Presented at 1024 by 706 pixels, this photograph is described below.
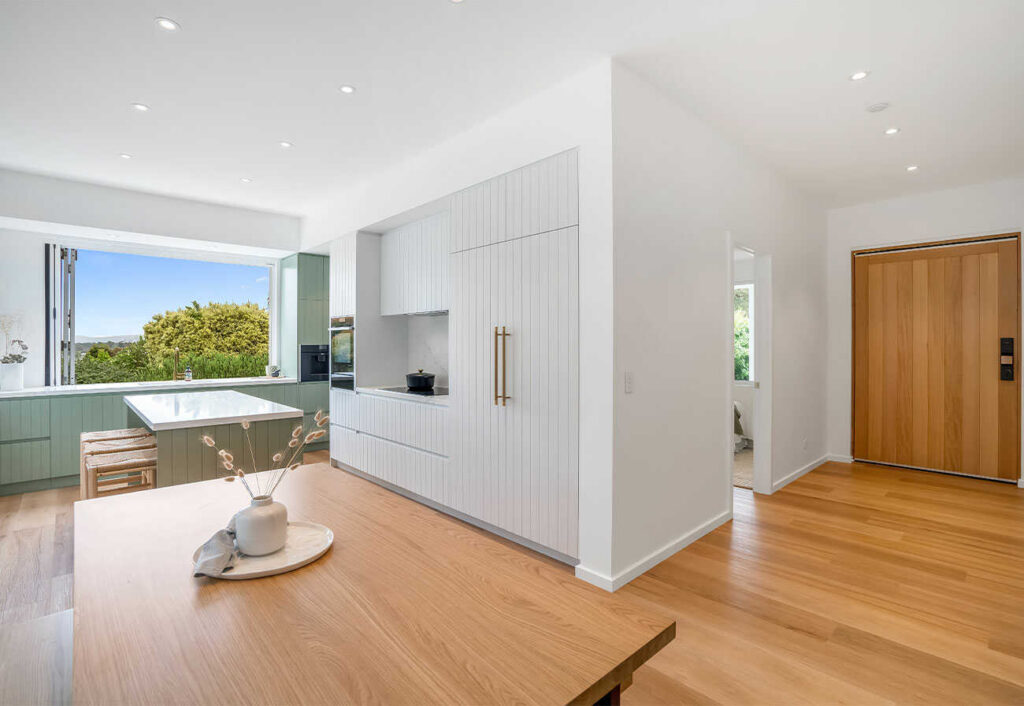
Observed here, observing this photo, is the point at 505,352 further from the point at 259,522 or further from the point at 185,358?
the point at 185,358

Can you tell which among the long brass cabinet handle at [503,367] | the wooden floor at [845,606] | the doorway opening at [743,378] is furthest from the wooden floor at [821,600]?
the long brass cabinet handle at [503,367]

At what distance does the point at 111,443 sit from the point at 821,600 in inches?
174

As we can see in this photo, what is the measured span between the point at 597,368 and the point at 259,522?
175 cm

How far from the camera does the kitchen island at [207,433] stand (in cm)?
286

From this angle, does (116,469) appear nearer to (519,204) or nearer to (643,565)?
(519,204)

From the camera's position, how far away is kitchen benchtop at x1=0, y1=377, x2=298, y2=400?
14.5ft

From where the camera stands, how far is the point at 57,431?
445 cm

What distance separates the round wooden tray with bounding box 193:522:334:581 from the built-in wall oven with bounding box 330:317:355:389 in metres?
3.40

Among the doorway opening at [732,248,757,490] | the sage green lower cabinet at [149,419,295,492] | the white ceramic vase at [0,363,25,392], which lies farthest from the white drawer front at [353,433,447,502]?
the white ceramic vase at [0,363,25,392]

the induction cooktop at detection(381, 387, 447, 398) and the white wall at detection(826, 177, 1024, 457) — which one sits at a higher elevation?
the white wall at detection(826, 177, 1024, 457)

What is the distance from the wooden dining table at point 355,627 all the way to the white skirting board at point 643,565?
145 centimetres

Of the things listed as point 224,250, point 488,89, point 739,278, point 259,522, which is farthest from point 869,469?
point 224,250

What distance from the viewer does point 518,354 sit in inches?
118

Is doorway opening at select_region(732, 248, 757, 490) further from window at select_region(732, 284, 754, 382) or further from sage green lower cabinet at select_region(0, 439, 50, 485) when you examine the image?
sage green lower cabinet at select_region(0, 439, 50, 485)
